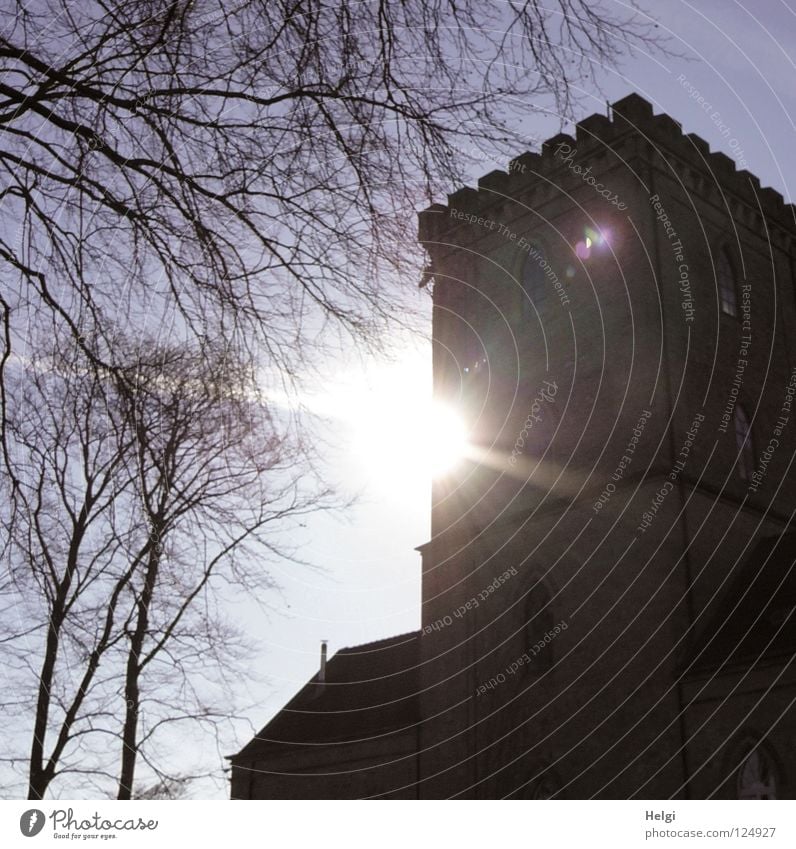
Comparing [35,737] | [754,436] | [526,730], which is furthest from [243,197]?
[754,436]

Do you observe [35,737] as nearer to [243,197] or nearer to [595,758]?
[243,197]

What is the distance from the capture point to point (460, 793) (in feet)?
76.6

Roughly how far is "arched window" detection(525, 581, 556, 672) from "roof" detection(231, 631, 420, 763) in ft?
18.0

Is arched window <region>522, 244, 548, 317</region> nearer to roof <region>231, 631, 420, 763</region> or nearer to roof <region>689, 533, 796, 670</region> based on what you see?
roof <region>689, 533, 796, 670</region>

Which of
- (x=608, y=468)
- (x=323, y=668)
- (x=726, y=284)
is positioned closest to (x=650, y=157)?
(x=726, y=284)

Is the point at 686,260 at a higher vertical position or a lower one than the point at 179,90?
higher

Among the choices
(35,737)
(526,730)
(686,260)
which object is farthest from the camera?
(686,260)

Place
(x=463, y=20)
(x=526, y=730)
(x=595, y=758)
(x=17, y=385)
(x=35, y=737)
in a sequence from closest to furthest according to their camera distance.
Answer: (x=463, y=20) → (x=17, y=385) → (x=35, y=737) → (x=595, y=758) → (x=526, y=730)

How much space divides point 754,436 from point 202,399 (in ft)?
70.6

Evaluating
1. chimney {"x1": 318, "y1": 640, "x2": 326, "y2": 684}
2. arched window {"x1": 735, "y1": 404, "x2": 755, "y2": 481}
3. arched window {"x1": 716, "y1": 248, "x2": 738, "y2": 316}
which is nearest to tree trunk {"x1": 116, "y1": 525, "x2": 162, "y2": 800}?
arched window {"x1": 735, "y1": 404, "x2": 755, "y2": 481}

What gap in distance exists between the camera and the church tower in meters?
20.9

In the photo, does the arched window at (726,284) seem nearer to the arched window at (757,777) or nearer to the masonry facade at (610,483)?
the masonry facade at (610,483)

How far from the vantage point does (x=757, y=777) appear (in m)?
18.1
